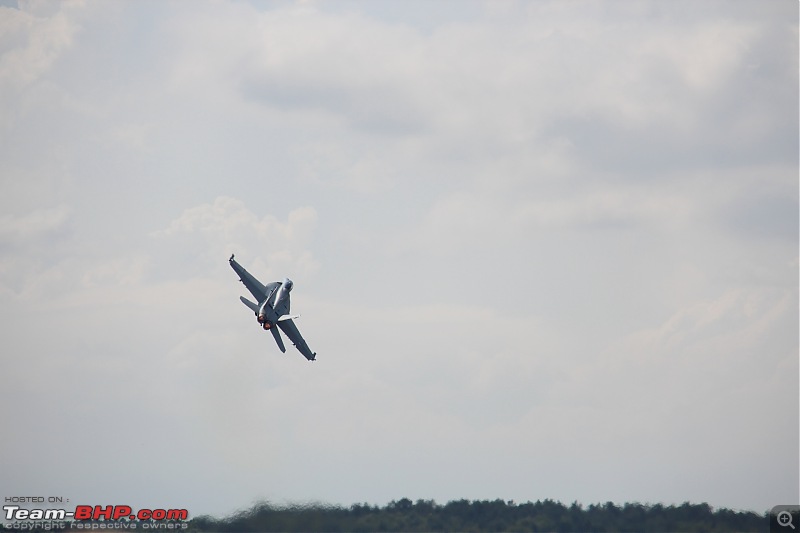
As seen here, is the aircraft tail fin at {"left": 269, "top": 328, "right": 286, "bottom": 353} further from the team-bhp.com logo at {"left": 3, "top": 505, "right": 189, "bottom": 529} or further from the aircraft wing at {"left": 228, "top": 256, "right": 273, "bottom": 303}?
the team-bhp.com logo at {"left": 3, "top": 505, "right": 189, "bottom": 529}

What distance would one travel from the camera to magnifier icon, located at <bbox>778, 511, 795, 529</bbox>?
79188mm

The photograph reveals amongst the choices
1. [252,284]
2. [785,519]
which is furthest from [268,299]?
[785,519]

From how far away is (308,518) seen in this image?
77.4 m

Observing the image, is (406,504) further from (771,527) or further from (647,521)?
(771,527)

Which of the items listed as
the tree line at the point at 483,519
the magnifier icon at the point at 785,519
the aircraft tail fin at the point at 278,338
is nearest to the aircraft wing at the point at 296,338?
the aircraft tail fin at the point at 278,338

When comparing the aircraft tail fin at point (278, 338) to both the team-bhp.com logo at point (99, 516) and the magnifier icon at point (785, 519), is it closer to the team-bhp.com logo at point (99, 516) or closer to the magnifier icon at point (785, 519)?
the team-bhp.com logo at point (99, 516)

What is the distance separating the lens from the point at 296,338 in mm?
88375

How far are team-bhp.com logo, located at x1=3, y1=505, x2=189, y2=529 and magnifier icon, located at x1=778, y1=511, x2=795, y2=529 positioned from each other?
43425mm

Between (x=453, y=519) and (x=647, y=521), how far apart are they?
557 inches

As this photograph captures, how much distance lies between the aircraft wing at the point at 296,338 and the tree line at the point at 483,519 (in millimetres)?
14606

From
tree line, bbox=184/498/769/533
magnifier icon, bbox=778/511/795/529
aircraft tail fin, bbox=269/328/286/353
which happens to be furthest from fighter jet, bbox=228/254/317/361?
magnifier icon, bbox=778/511/795/529

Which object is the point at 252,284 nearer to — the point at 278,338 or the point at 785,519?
the point at 278,338

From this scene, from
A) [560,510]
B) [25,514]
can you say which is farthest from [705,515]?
[25,514]

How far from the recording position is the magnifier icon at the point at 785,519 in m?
79.2
